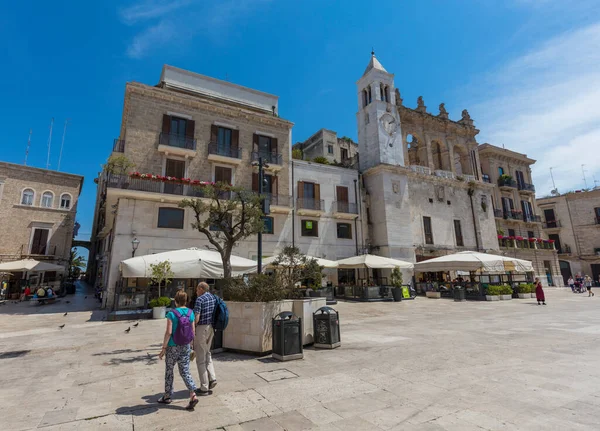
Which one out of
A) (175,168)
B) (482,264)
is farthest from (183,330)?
(482,264)

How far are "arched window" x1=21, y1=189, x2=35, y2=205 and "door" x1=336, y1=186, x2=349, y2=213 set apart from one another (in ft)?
93.1

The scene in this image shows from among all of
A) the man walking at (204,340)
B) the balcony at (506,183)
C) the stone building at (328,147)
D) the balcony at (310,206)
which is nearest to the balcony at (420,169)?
the stone building at (328,147)

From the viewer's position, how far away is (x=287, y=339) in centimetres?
652

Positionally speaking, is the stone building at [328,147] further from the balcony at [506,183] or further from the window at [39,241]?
the window at [39,241]

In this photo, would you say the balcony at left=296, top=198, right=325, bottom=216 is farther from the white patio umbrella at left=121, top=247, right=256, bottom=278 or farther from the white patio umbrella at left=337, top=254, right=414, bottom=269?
the white patio umbrella at left=121, top=247, right=256, bottom=278

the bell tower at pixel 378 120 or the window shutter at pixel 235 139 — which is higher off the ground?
the bell tower at pixel 378 120

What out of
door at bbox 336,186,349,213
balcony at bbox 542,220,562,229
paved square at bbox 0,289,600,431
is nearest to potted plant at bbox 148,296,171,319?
paved square at bbox 0,289,600,431

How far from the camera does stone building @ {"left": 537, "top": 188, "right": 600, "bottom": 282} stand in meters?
39.0

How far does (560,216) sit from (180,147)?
48154 mm

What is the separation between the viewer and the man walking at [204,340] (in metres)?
4.68

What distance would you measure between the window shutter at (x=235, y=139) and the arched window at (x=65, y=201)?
68.0 feet

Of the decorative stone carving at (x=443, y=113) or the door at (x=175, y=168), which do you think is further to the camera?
the decorative stone carving at (x=443, y=113)

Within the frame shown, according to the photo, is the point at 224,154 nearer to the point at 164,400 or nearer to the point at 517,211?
the point at 164,400

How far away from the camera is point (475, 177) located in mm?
32125
